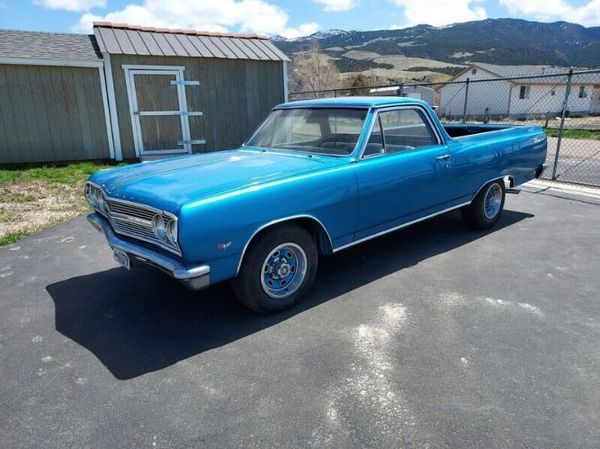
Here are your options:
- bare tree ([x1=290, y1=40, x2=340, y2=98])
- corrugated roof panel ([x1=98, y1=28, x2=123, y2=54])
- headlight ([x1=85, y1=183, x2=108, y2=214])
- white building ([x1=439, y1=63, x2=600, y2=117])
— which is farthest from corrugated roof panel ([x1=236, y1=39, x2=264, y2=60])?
bare tree ([x1=290, y1=40, x2=340, y2=98])

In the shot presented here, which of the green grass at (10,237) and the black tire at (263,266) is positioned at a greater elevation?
the black tire at (263,266)

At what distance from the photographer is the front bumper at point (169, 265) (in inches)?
112

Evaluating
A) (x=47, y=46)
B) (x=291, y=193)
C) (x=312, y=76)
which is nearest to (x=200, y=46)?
(x=47, y=46)

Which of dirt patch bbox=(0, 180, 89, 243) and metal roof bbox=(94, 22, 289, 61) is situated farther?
metal roof bbox=(94, 22, 289, 61)

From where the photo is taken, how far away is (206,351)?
A: 302 centimetres

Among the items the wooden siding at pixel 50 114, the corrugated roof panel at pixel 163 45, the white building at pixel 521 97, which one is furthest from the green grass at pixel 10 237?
the white building at pixel 521 97

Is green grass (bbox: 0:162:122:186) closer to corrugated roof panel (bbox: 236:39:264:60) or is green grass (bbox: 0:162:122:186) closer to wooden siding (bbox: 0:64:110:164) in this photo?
wooden siding (bbox: 0:64:110:164)

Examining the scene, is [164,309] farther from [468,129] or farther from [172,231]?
[468,129]

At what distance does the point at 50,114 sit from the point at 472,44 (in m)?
143

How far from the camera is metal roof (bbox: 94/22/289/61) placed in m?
10.5

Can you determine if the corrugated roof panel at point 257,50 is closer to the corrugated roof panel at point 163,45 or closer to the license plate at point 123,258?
the corrugated roof panel at point 163,45

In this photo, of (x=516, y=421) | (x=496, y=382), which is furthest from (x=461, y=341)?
(x=516, y=421)

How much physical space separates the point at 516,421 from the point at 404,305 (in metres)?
1.38

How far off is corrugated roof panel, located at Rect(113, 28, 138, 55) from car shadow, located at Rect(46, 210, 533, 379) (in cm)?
749
